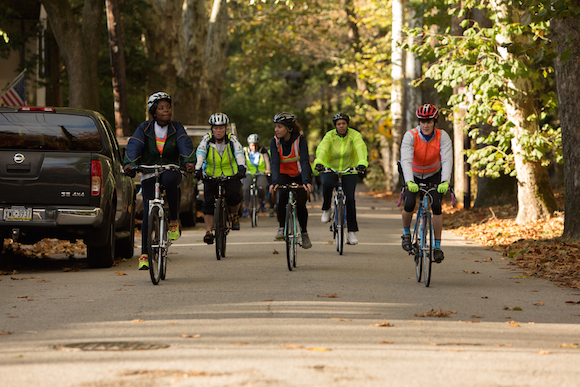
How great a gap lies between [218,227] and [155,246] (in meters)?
2.98

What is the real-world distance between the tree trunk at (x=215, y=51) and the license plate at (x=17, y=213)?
24316 mm

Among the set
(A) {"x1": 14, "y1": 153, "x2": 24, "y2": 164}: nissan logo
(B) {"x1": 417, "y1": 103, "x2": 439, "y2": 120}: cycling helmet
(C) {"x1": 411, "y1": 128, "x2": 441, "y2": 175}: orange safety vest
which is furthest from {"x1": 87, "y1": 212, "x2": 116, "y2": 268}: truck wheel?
(B) {"x1": 417, "y1": 103, "x2": 439, "y2": 120}: cycling helmet

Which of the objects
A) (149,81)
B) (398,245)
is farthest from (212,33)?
(398,245)

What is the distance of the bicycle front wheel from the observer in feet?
32.8

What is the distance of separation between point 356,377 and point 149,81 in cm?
2243

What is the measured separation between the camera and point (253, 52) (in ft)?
136

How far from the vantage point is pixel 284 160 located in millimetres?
12312

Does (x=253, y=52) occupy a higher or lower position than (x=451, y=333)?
higher

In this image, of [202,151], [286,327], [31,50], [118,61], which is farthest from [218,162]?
[31,50]

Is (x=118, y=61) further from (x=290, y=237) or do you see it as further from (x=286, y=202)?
(x=290, y=237)

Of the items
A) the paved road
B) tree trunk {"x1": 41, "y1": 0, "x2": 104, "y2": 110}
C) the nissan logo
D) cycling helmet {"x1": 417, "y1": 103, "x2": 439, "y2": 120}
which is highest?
tree trunk {"x1": 41, "y1": 0, "x2": 104, "y2": 110}

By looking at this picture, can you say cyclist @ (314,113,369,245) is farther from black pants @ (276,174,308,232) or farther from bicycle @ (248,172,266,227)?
bicycle @ (248,172,266,227)

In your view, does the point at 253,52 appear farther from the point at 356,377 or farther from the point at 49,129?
the point at 356,377

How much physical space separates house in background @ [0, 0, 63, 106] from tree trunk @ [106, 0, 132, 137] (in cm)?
716
